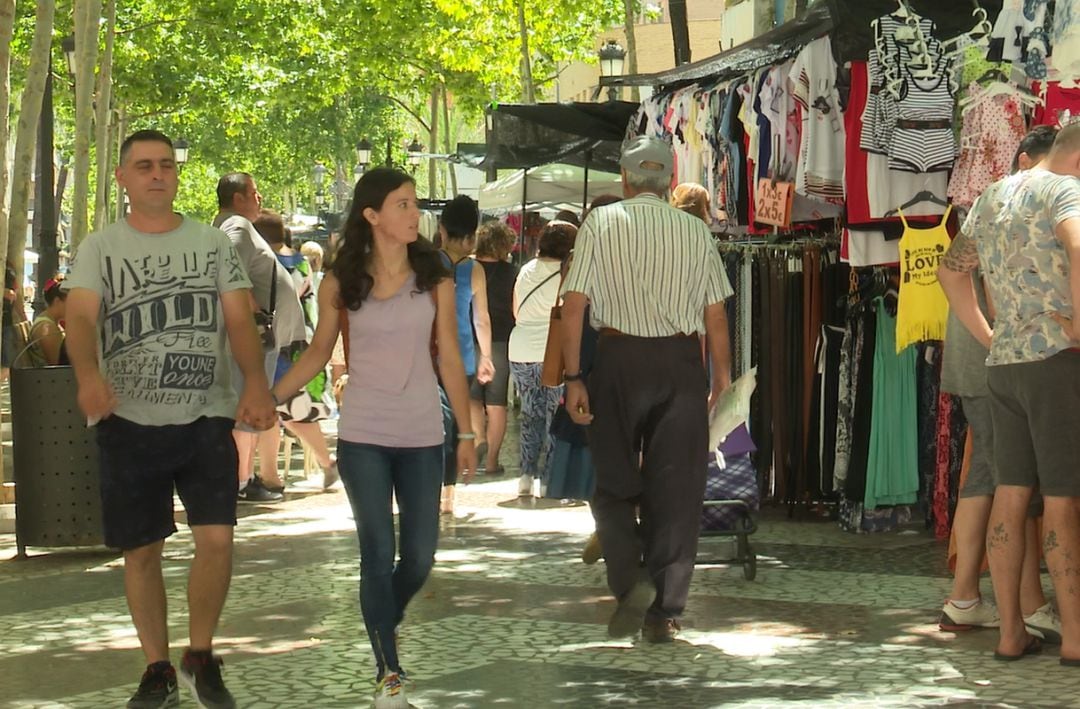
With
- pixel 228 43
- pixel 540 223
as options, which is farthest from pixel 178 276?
pixel 228 43

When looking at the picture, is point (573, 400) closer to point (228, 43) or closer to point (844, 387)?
point (844, 387)

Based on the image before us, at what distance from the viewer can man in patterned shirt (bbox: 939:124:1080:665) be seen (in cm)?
654

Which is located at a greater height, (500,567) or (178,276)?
(178,276)

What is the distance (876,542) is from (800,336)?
4.82 feet

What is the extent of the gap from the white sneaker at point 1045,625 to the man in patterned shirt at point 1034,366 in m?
0.20

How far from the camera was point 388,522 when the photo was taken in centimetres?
609

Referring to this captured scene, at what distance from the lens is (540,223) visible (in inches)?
838

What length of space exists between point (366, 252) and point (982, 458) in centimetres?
268

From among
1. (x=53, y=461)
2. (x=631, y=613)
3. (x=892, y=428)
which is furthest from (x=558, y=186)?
(x=631, y=613)

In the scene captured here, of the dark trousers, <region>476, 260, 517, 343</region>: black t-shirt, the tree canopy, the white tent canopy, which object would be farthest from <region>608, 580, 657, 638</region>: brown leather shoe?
the tree canopy

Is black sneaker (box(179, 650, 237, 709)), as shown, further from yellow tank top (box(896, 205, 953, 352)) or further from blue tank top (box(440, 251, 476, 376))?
blue tank top (box(440, 251, 476, 376))

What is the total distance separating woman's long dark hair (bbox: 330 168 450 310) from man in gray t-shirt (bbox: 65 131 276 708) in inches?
14.8

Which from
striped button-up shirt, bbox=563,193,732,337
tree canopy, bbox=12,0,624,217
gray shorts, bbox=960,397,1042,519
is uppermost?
tree canopy, bbox=12,0,624,217

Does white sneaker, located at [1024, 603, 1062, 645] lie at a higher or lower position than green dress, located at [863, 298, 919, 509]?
lower
